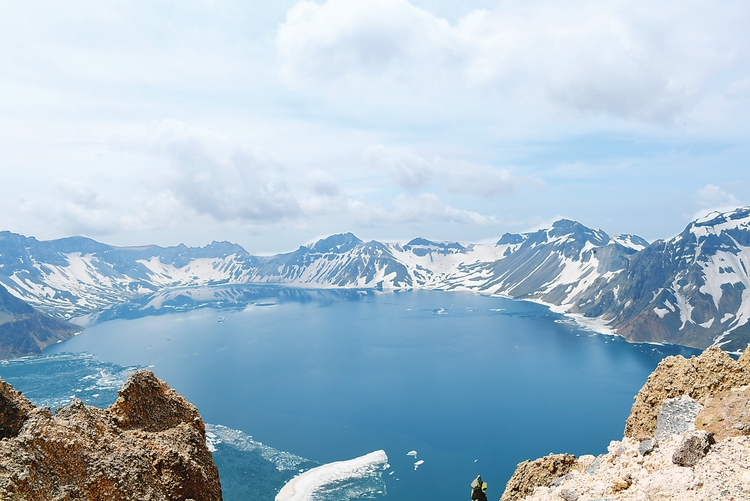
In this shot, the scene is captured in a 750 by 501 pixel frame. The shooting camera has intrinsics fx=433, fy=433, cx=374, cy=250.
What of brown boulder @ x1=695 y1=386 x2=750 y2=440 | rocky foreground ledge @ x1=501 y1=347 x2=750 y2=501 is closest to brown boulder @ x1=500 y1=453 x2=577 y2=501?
rocky foreground ledge @ x1=501 y1=347 x2=750 y2=501

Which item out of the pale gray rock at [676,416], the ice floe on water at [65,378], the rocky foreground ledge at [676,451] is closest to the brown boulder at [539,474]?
the rocky foreground ledge at [676,451]

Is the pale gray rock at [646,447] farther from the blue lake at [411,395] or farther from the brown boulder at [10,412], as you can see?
the blue lake at [411,395]

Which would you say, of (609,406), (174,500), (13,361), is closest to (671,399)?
(174,500)

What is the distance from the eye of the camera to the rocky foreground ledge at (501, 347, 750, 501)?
12328 mm

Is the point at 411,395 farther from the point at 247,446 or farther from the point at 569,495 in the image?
the point at 569,495

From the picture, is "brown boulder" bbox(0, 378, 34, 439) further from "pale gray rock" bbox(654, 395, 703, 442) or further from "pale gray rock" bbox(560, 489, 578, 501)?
"pale gray rock" bbox(654, 395, 703, 442)

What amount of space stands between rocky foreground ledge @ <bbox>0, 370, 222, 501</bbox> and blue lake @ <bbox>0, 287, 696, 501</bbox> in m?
54.3

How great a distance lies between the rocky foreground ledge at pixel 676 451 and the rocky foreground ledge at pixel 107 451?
15.1 metres

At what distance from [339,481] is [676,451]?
6553 centimetres

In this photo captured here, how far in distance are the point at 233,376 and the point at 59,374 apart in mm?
65819

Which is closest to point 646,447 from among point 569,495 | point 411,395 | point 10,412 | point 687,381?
point 569,495

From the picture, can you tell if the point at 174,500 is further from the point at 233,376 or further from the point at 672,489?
the point at 233,376

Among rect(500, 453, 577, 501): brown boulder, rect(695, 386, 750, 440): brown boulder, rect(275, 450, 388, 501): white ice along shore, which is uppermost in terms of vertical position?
rect(695, 386, 750, 440): brown boulder

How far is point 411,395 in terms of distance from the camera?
386 ft
